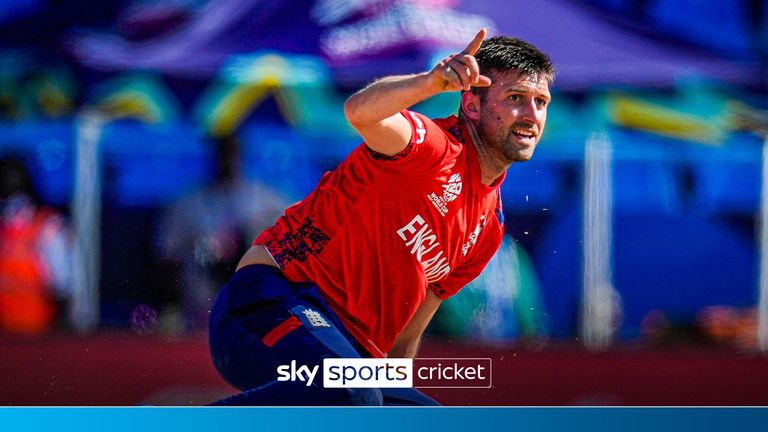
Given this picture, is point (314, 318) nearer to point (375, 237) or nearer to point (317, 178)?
point (375, 237)

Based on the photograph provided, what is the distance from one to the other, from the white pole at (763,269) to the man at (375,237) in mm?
1307

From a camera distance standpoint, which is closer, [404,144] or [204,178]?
[404,144]

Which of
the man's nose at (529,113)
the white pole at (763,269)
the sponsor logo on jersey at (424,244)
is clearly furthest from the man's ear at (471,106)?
the white pole at (763,269)

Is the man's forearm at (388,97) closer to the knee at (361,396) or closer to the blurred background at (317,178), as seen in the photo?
the knee at (361,396)

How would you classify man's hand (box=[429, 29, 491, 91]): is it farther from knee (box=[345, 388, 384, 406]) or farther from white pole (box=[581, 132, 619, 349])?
white pole (box=[581, 132, 619, 349])

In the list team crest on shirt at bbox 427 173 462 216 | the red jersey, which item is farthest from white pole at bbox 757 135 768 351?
team crest on shirt at bbox 427 173 462 216

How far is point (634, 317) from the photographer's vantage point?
199 inches

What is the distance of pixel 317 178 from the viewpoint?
5.05 m

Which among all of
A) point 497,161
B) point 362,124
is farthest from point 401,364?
point 362,124

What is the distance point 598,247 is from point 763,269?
0.69 meters

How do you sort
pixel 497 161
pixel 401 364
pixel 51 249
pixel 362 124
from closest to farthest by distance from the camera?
pixel 362 124
pixel 497 161
pixel 401 364
pixel 51 249

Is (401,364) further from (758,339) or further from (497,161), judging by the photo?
(758,339)

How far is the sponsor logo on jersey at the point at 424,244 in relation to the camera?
4066 millimetres

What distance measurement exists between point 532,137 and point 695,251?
121 cm
